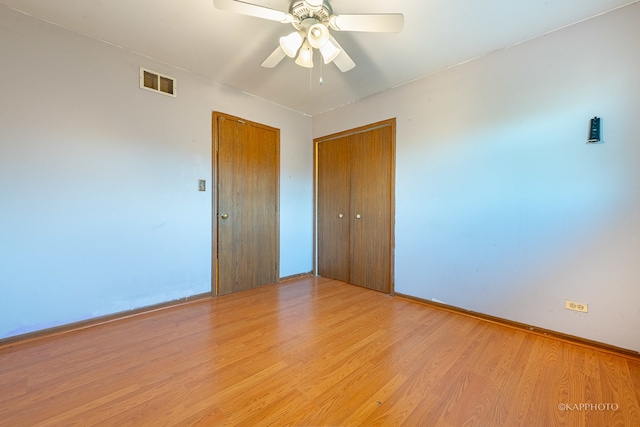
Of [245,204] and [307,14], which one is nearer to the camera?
[307,14]

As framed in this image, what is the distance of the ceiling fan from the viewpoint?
5.11ft

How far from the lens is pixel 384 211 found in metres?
3.20

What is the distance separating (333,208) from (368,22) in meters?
2.51

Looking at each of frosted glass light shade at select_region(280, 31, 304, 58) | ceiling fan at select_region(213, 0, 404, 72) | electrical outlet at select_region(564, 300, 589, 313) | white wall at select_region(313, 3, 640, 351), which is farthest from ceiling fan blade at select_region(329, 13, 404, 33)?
electrical outlet at select_region(564, 300, 589, 313)

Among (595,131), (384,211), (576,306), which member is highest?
(595,131)

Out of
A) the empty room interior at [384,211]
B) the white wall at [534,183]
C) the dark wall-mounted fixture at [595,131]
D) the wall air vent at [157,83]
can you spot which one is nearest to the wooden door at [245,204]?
the empty room interior at [384,211]

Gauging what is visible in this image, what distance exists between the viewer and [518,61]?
2.23m

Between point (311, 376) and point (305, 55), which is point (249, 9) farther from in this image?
point (311, 376)

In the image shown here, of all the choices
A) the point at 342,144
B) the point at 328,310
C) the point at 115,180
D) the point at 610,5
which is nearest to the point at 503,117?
the point at 610,5

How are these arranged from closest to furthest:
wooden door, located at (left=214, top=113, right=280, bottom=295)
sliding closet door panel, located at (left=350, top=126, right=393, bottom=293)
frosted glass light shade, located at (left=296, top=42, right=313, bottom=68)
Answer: frosted glass light shade, located at (left=296, top=42, right=313, bottom=68), wooden door, located at (left=214, top=113, right=280, bottom=295), sliding closet door panel, located at (left=350, top=126, right=393, bottom=293)

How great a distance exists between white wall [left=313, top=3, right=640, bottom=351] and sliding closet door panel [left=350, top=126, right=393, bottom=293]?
0.87 feet

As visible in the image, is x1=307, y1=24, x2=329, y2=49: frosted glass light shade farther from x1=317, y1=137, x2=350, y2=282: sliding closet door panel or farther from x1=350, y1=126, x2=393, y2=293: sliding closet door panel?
x1=317, y1=137, x2=350, y2=282: sliding closet door panel

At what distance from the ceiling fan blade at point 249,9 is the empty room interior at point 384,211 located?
0.05ft

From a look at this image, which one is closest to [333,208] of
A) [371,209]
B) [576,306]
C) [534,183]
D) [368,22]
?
[371,209]
